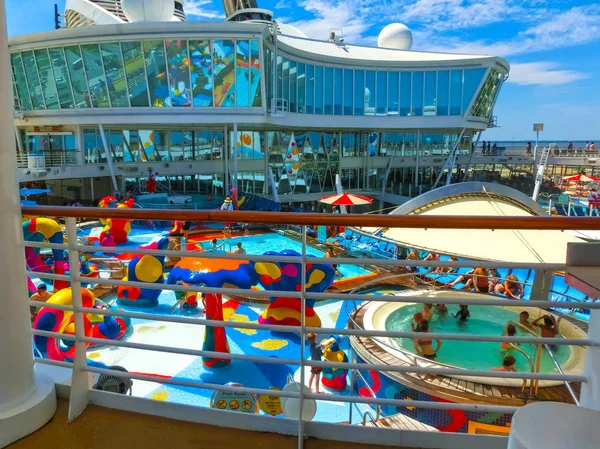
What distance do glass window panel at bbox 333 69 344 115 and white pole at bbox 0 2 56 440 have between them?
24446 millimetres

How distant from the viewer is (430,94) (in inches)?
1068

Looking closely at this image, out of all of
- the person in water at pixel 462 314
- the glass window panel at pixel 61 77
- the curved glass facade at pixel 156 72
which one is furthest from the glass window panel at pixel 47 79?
the person in water at pixel 462 314

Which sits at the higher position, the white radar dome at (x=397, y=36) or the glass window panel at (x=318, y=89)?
the white radar dome at (x=397, y=36)

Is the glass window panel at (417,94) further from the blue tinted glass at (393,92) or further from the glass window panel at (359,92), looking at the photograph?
the glass window panel at (359,92)

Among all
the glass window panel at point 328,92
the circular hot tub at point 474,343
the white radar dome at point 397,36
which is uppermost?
the white radar dome at point 397,36

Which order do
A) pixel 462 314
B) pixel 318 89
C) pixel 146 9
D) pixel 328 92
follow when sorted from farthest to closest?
pixel 328 92, pixel 318 89, pixel 146 9, pixel 462 314

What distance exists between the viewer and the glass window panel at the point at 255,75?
19.9 metres

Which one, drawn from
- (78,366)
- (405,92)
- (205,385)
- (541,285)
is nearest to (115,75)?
(405,92)

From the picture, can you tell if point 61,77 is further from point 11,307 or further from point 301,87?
point 11,307

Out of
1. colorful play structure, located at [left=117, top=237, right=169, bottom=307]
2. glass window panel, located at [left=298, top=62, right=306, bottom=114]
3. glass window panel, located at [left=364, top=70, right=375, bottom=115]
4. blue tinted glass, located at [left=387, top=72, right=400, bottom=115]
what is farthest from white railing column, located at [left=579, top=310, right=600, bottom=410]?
blue tinted glass, located at [left=387, top=72, right=400, bottom=115]

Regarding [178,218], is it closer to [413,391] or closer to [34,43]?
[413,391]

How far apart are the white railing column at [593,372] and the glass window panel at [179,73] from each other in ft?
66.1

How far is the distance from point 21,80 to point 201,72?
350 inches

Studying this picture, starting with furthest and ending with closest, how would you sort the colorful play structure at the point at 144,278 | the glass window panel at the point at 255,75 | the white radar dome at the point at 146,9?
1. the white radar dome at the point at 146,9
2. the glass window panel at the point at 255,75
3. the colorful play structure at the point at 144,278
